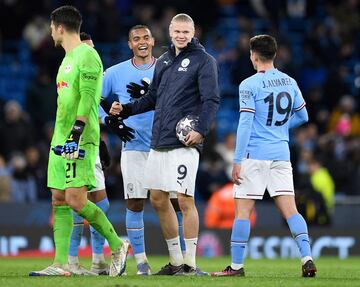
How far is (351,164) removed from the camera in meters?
22.8

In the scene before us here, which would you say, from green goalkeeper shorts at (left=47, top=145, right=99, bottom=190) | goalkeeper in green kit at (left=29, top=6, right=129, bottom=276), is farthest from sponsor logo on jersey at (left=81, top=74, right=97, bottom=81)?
green goalkeeper shorts at (left=47, top=145, right=99, bottom=190)

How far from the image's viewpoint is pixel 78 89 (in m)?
11.8

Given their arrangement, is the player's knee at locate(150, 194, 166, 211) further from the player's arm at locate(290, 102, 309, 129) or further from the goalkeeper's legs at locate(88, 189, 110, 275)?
the player's arm at locate(290, 102, 309, 129)

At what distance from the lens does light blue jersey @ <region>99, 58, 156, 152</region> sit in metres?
13.1

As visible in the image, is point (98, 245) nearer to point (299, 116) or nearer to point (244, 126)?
point (244, 126)

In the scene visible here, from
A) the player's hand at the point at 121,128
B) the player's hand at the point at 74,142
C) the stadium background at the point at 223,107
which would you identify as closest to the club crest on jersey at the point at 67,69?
the player's hand at the point at 74,142

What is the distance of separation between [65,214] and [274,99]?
2.43 meters

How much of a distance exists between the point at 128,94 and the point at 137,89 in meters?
0.14

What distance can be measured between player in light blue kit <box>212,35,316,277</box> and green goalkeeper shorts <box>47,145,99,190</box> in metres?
1.49

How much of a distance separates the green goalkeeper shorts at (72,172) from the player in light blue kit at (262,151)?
1.49 m

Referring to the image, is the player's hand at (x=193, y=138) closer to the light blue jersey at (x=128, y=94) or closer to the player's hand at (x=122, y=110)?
the player's hand at (x=122, y=110)

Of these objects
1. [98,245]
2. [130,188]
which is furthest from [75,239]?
[130,188]

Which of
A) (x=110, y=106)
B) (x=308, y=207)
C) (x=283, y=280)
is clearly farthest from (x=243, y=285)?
(x=308, y=207)

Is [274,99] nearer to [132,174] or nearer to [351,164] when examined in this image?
[132,174]
